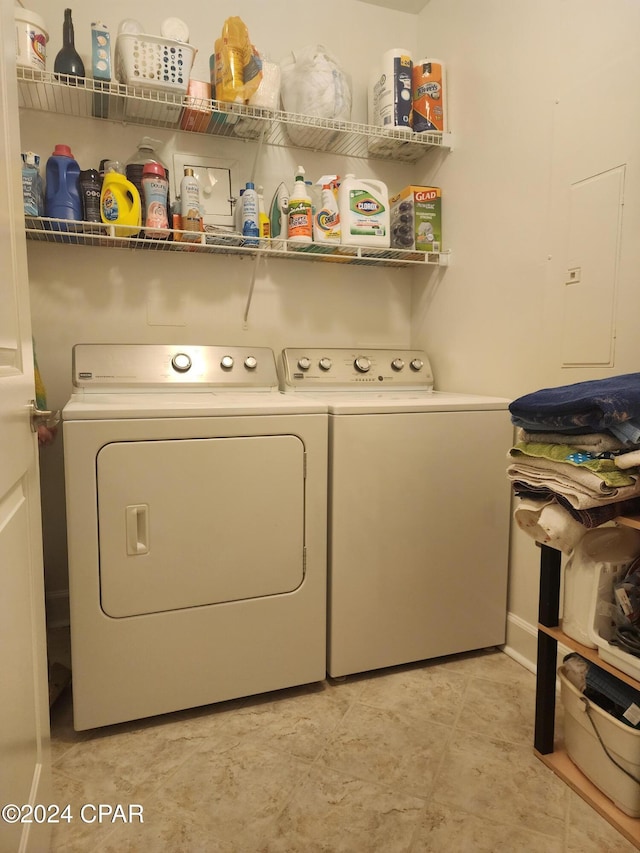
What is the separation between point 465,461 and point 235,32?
5.59 feet

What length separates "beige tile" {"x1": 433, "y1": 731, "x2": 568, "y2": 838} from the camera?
1.23 meters

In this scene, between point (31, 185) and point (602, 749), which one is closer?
point (602, 749)

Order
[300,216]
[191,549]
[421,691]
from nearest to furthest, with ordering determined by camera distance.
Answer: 1. [191,549]
2. [421,691]
3. [300,216]

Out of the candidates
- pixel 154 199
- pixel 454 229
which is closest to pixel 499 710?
pixel 454 229

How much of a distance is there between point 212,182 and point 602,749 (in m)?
2.26

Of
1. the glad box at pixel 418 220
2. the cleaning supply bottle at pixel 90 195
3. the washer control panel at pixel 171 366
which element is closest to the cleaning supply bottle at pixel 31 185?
the cleaning supply bottle at pixel 90 195

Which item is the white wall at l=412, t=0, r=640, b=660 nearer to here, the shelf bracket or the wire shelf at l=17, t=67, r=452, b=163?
the wire shelf at l=17, t=67, r=452, b=163

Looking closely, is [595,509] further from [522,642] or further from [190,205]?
[190,205]

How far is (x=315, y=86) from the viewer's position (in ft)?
6.70

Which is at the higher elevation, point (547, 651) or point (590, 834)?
point (547, 651)

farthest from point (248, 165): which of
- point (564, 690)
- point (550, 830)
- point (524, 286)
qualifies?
point (550, 830)

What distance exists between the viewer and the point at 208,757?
141cm

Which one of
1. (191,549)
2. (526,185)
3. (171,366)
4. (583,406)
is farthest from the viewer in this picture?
(171,366)

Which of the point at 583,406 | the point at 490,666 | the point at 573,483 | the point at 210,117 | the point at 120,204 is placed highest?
the point at 210,117
